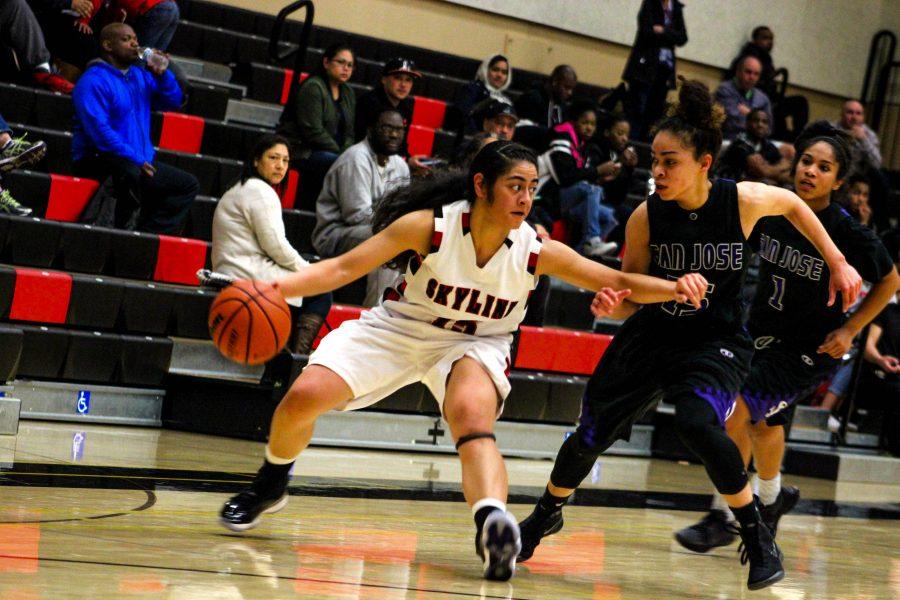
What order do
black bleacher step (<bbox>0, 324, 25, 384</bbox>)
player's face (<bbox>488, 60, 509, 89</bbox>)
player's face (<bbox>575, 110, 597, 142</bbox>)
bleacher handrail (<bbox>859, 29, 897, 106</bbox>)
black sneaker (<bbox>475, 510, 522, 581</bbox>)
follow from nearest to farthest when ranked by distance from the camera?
black sneaker (<bbox>475, 510, 522, 581</bbox>), black bleacher step (<bbox>0, 324, 25, 384</bbox>), player's face (<bbox>575, 110, 597, 142</bbox>), player's face (<bbox>488, 60, 509, 89</bbox>), bleacher handrail (<bbox>859, 29, 897, 106</bbox>)

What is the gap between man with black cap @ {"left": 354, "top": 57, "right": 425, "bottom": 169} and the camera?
27.3 feet

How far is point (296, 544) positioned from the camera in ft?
13.1

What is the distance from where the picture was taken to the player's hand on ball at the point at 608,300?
3.84m

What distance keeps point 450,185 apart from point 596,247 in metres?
4.99

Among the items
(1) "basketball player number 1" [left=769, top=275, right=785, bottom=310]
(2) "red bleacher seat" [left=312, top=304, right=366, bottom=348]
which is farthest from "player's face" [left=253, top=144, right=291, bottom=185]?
(1) "basketball player number 1" [left=769, top=275, right=785, bottom=310]

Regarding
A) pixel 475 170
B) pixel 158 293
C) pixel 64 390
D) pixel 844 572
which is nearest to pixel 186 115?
pixel 158 293

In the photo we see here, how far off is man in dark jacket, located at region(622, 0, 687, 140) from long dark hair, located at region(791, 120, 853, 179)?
6019mm

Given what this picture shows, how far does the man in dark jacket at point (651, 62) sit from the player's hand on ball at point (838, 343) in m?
6.43

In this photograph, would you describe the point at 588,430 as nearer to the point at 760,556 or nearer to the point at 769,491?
the point at 760,556

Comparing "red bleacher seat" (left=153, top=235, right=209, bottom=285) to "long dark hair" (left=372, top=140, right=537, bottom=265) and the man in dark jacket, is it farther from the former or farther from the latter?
the man in dark jacket

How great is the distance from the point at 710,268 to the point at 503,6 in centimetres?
852

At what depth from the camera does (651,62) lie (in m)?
11.1

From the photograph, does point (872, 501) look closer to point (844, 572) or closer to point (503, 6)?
point (844, 572)

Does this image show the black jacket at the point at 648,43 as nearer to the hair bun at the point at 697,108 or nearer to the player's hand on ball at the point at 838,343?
the player's hand on ball at the point at 838,343
